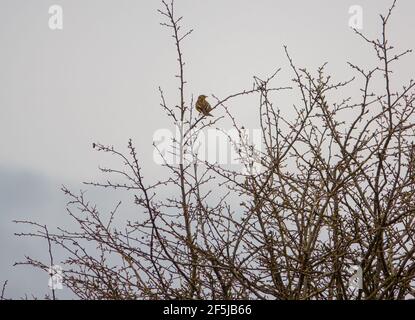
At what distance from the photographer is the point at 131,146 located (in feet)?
13.8

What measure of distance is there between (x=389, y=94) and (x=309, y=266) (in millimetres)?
1301

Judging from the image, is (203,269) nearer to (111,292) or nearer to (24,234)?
(111,292)

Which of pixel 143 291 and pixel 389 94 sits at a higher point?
pixel 389 94

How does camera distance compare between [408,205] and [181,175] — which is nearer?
[408,205]

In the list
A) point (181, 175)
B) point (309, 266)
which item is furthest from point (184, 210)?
point (309, 266)
